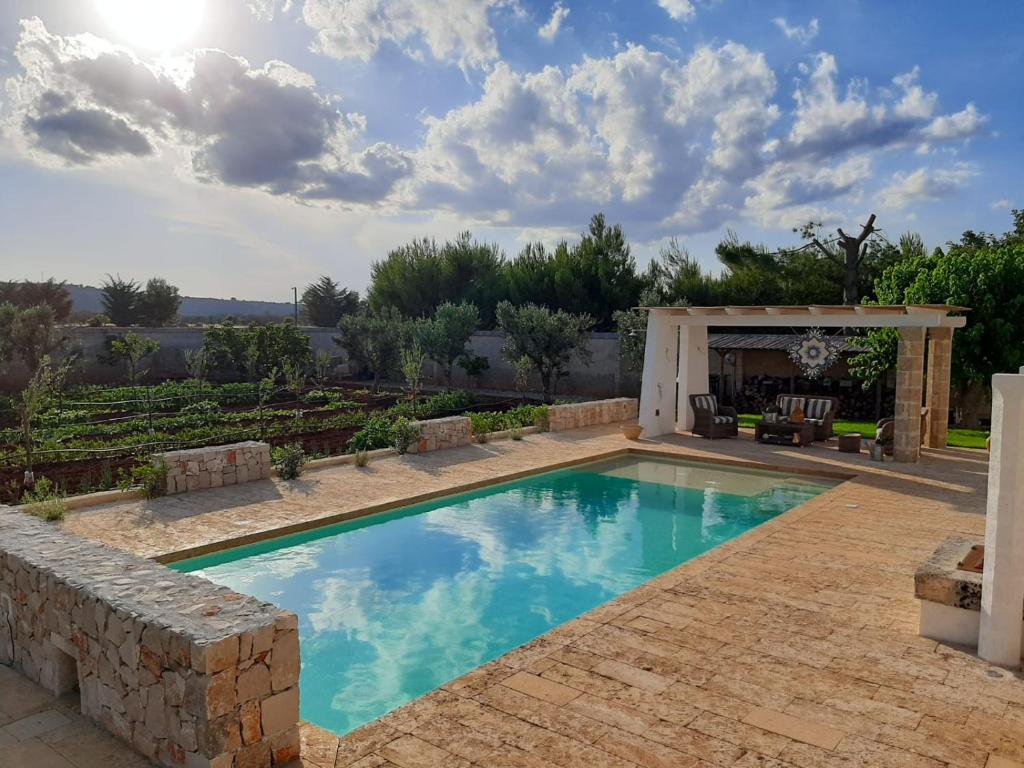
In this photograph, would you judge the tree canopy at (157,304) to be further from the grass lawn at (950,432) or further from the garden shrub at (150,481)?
the garden shrub at (150,481)

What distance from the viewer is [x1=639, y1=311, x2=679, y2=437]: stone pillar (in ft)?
52.5

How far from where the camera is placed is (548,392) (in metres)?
22.0

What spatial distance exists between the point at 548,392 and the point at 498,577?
14110 mm

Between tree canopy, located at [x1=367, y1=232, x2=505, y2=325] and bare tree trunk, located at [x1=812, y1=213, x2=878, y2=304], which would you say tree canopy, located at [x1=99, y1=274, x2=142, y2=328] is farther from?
bare tree trunk, located at [x1=812, y1=213, x2=878, y2=304]

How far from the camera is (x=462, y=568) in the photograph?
27.2 feet

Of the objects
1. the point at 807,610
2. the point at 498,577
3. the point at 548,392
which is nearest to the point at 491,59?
the point at 548,392

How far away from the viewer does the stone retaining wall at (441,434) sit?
13531 millimetres

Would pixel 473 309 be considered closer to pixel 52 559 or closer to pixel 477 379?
pixel 477 379

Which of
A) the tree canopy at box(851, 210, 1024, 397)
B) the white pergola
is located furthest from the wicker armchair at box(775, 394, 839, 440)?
the tree canopy at box(851, 210, 1024, 397)

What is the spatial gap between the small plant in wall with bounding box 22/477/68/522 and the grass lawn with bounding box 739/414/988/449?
1455 centimetres

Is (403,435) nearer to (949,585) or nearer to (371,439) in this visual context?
(371,439)

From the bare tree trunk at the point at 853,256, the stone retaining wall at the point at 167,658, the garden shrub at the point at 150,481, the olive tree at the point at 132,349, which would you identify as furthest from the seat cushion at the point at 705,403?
the olive tree at the point at 132,349

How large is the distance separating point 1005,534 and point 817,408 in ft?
37.7

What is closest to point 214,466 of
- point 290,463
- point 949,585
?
point 290,463
